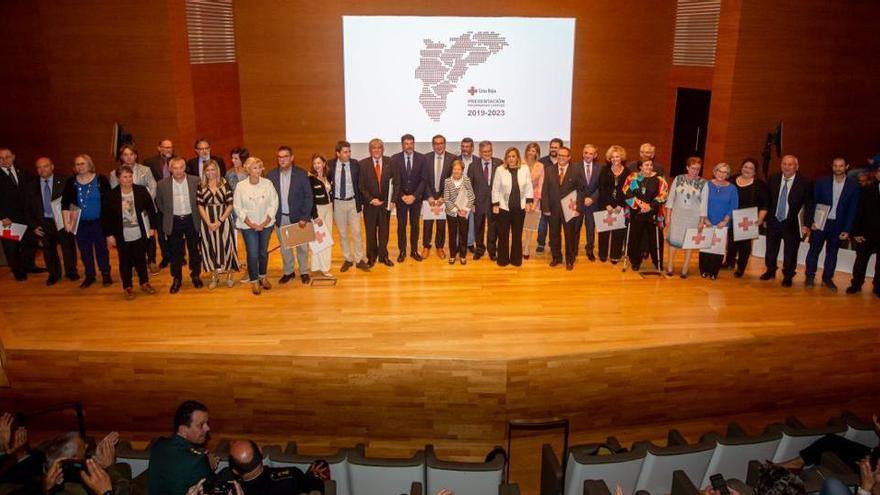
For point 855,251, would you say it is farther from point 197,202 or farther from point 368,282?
point 197,202

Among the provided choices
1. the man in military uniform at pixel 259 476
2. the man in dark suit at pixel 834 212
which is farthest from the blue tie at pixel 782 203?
the man in military uniform at pixel 259 476

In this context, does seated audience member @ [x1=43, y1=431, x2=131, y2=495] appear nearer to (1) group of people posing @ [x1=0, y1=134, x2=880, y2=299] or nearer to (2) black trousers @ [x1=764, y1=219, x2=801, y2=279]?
(1) group of people posing @ [x1=0, y1=134, x2=880, y2=299]

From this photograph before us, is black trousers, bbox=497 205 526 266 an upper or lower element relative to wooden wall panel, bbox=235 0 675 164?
lower

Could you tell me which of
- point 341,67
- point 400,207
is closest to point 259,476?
point 400,207

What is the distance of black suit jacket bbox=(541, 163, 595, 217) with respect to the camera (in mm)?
7320

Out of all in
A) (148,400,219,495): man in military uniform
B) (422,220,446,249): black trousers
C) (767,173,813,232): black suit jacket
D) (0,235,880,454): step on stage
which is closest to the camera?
(148,400,219,495): man in military uniform

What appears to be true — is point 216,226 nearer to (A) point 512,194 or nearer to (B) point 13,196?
(B) point 13,196

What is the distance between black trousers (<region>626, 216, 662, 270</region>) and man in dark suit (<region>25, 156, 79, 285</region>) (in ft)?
19.3

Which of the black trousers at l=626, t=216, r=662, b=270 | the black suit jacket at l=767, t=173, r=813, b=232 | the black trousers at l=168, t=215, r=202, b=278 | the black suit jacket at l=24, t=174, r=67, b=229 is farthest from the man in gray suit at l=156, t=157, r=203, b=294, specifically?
the black suit jacket at l=767, t=173, r=813, b=232

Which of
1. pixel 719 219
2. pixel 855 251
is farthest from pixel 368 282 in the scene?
pixel 855 251

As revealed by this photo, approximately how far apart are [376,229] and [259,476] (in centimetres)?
447

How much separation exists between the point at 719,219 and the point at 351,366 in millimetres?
4094

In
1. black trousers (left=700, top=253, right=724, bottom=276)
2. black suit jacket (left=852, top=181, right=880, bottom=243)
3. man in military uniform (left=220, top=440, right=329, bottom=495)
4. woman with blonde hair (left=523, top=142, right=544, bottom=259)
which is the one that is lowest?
man in military uniform (left=220, top=440, right=329, bottom=495)

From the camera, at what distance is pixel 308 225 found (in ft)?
22.0
